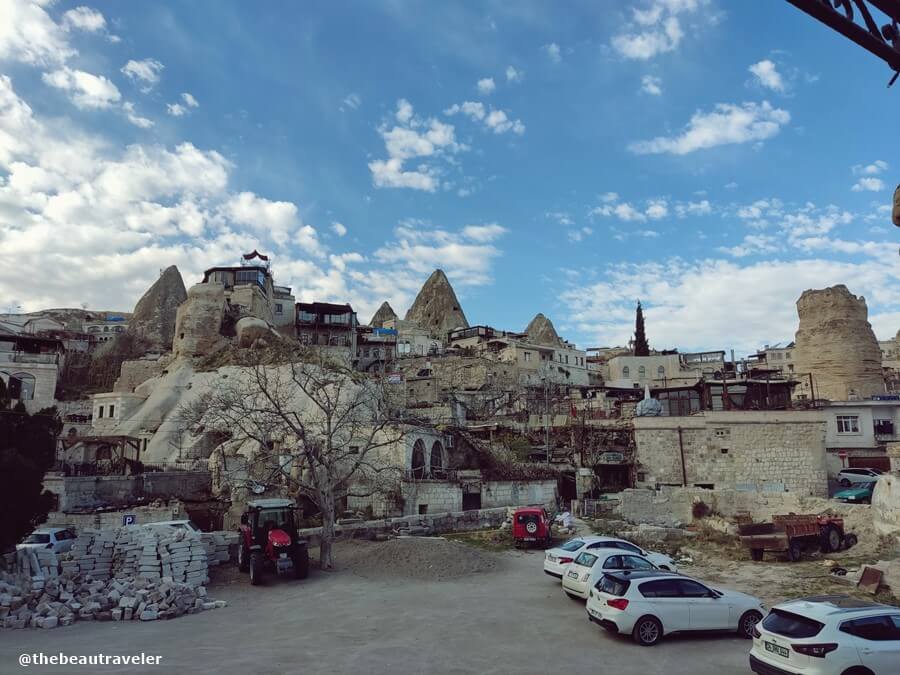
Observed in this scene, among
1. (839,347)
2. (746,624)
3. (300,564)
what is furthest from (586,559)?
(839,347)

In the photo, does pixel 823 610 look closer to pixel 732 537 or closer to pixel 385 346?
pixel 732 537

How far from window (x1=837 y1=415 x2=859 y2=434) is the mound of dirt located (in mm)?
32326

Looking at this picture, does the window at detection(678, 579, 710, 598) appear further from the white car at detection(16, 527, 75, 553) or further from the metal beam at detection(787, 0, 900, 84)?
the white car at detection(16, 527, 75, 553)

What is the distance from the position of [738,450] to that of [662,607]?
2534 cm

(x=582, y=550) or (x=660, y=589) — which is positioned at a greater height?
(x=660, y=589)

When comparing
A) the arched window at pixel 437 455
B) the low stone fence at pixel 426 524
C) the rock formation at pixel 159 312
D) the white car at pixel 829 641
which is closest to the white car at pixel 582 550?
the white car at pixel 829 641

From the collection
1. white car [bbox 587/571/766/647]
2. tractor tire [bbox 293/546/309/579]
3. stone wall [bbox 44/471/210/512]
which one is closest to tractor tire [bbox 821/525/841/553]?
white car [bbox 587/571/766/647]

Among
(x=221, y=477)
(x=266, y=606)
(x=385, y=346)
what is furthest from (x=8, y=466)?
(x=385, y=346)

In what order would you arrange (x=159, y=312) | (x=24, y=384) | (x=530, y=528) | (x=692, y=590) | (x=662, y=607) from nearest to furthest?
(x=662, y=607) < (x=692, y=590) < (x=530, y=528) < (x=24, y=384) < (x=159, y=312)

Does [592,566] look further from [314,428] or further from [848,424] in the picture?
[848,424]

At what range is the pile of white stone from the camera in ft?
36.6

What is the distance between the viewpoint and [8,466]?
40.8 feet

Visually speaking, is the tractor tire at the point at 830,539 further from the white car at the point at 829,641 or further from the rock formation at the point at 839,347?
the rock formation at the point at 839,347

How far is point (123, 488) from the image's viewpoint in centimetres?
3048
